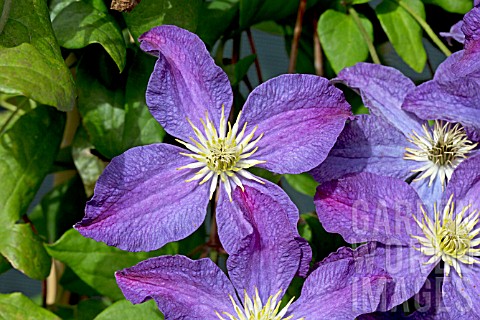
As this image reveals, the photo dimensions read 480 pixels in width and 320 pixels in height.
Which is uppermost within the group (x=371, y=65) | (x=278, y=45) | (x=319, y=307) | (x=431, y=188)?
(x=278, y=45)

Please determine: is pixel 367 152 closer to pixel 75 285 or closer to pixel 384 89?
pixel 384 89

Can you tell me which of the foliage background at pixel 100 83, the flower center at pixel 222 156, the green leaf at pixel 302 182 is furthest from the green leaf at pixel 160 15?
the green leaf at pixel 302 182

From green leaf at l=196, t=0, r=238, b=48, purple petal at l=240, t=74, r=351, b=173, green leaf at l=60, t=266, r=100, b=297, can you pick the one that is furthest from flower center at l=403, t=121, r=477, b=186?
green leaf at l=60, t=266, r=100, b=297

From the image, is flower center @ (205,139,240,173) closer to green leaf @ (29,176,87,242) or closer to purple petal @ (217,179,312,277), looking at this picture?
purple petal @ (217,179,312,277)

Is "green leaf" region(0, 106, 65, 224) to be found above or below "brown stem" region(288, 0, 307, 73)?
below

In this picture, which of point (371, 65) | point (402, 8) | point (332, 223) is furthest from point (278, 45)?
point (332, 223)

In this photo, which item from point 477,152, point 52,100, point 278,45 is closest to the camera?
point 52,100

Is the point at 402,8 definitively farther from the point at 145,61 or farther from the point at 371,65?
the point at 145,61
